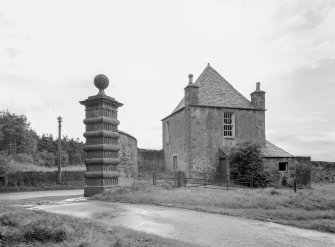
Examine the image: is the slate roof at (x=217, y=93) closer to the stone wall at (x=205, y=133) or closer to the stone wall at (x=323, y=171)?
the stone wall at (x=205, y=133)

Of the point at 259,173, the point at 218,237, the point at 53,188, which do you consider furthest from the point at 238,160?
the point at 218,237

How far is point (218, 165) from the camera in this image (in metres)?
28.5

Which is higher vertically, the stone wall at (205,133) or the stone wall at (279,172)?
the stone wall at (205,133)

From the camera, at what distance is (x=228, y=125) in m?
29.4

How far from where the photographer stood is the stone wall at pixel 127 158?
12998 mm

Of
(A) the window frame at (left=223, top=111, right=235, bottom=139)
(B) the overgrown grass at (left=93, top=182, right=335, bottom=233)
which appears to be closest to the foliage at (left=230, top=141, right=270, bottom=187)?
(A) the window frame at (left=223, top=111, right=235, bottom=139)

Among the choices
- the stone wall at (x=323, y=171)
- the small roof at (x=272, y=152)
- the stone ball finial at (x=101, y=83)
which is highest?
the stone ball finial at (x=101, y=83)

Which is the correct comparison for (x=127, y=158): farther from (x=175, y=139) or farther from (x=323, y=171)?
(x=323, y=171)

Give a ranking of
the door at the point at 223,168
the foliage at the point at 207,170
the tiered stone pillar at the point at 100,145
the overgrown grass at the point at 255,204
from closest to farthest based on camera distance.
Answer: the overgrown grass at the point at 255,204
the tiered stone pillar at the point at 100,145
the door at the point at 223,168
the foliage at the point at 207,170

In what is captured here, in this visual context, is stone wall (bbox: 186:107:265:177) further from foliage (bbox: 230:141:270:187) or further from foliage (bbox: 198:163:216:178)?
foliage (bbox: 230:141:270:187)

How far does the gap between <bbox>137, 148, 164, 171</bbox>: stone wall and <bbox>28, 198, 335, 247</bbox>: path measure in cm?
2242

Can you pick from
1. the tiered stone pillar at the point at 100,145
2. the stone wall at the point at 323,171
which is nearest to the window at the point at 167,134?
the stone wall at the point at 323,171

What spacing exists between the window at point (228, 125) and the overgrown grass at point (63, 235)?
23.3 m

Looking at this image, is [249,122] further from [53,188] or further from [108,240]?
[108,240]
